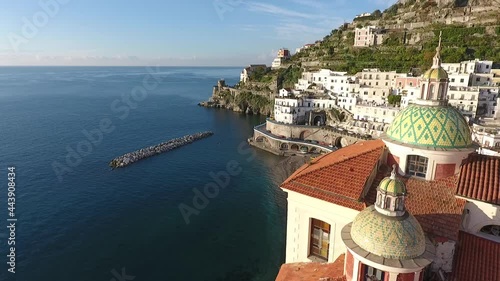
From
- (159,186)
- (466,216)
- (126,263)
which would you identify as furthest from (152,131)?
(466,216)

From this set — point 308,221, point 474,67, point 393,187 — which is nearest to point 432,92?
point 393,187

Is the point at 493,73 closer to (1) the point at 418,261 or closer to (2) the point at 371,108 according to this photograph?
(2) the point at 371,108

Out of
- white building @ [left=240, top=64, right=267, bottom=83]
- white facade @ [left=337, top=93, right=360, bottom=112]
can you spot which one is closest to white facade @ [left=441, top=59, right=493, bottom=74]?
white facade @ [left=337, top=93, right=360, bottom=112]

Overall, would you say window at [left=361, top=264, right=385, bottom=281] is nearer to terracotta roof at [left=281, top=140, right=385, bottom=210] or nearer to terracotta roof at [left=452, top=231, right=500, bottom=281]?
terracotta roof at [left=281, top=140, right=385, bottom=210]

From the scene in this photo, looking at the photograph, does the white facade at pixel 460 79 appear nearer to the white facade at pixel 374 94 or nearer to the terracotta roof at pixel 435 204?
the white facade at pixel 374 94

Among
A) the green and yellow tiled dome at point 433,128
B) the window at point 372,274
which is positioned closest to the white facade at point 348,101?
the green and yellow tiled dome at point 433,128

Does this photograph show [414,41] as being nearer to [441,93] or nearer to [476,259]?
[441,93]
